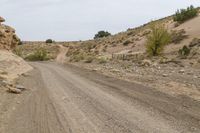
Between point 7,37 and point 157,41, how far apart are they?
23233 mm

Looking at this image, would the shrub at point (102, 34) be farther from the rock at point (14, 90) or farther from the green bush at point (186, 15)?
the rock at point (14, 90)

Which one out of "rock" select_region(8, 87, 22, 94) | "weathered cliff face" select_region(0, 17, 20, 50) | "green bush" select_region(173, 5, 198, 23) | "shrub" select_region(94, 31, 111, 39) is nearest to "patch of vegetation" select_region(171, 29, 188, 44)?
"green bush" select_region(173, 5, 198, 23)

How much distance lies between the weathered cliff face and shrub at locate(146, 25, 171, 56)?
838 inches

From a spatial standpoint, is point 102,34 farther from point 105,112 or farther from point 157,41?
point 105,112

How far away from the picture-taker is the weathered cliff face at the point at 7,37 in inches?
2274

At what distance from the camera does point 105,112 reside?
1476cm

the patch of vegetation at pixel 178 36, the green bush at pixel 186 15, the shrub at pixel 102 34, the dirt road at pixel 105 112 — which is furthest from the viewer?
the shrub at pixel 102 34

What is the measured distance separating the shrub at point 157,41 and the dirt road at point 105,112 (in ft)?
93.4

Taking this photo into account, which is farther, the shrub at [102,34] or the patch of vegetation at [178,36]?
the shrub at [102,34]

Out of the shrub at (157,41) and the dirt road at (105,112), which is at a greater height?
the shrub at (157,41)

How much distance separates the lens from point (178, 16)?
70750 millimetres

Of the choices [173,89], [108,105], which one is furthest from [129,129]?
[173,89]

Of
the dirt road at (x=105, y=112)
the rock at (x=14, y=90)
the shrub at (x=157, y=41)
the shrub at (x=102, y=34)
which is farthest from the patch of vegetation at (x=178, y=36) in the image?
the shrub at (x=102, y=34)

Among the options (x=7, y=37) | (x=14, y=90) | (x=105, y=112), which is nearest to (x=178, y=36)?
(x=7, y=37)
